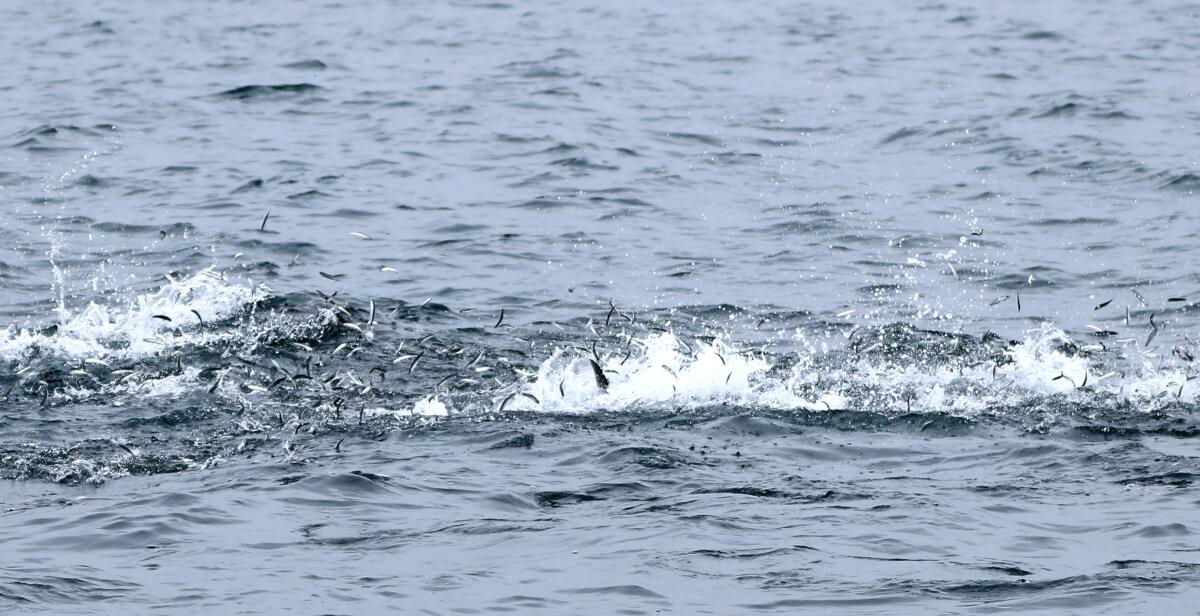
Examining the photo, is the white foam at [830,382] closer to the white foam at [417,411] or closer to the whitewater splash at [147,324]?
the white foam at [417,411]

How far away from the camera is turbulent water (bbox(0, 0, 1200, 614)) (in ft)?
31.1

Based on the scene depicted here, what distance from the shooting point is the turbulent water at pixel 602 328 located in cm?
947

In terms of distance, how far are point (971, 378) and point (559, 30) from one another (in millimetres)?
21119

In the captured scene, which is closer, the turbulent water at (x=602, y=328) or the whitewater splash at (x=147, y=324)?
A: the turbulent water at (x=602, y=328)

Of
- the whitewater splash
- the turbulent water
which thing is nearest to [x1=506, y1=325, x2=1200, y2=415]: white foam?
the turbulent water

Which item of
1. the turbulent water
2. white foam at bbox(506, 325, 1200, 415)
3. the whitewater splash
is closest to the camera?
the turbulent water

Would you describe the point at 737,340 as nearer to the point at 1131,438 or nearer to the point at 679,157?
the point at 1131,438

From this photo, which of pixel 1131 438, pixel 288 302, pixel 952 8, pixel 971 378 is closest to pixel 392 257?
pixel 288 302

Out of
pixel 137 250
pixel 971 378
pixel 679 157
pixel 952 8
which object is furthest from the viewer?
pixel 952 8

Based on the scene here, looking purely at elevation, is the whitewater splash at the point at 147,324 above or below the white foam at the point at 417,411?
below

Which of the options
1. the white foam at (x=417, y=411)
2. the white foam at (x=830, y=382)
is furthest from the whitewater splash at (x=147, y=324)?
the white foam at (x=830, y=382)

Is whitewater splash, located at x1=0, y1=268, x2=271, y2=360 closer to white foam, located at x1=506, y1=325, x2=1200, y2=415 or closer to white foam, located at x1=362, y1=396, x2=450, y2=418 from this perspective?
white foam, located at x1=362, y1=396, x2=450, y2=418

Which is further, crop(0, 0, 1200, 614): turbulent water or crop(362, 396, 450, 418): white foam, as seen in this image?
crop(362, 396, 450, 418): white foam

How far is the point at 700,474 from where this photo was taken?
Answer: 11.0 metres
